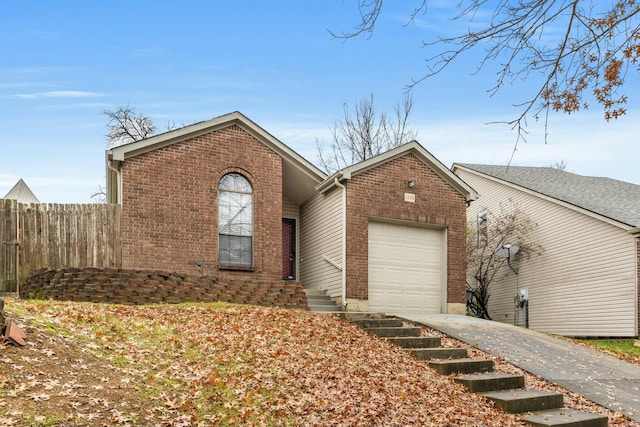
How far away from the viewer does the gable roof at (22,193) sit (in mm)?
21797

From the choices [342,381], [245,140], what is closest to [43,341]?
[342,381]

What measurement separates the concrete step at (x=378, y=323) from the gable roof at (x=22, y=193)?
1457cm

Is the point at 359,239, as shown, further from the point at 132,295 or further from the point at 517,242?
the point at 517,242

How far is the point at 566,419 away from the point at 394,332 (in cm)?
432

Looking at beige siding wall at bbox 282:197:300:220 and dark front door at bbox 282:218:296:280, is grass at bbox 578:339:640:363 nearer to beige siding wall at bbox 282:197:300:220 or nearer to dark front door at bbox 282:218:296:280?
dark front door at bbox 282:218:296:280

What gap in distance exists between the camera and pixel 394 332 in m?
12.5

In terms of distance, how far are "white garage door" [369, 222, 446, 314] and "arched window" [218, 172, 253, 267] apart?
11.1ft

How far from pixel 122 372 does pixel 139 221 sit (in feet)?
26.0

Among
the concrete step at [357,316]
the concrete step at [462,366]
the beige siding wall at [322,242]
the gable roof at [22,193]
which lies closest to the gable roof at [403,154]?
the beige siding wall at [322,242]

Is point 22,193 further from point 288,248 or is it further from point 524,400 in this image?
point 524,400

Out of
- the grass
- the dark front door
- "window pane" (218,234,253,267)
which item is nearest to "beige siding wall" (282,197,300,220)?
the dark front door

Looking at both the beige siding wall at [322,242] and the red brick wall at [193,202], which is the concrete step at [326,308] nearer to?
the beige siding wall at [322,242]

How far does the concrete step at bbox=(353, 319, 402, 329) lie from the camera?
42.1 ft

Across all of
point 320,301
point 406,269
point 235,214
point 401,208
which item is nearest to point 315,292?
point 320,301
